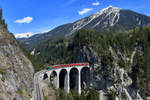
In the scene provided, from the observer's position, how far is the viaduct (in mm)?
84100

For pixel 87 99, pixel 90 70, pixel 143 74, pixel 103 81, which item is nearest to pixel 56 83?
pixel 87 99

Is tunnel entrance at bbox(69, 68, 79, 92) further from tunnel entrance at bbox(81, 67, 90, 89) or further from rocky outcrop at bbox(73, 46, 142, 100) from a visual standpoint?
rocky outcrop at bbox(73, 46, 142, 100)

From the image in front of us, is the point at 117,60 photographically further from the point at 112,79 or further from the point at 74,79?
the point at 74,79

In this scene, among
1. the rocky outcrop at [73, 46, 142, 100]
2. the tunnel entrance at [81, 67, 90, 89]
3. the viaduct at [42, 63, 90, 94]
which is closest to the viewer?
the viaduct at [42, 63, 90, 94]

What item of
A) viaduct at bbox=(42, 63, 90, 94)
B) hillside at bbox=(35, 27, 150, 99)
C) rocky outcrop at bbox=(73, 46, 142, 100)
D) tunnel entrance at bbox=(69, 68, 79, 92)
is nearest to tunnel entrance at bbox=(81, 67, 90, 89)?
viaduct at bbox=(42, 63, 90, 94)

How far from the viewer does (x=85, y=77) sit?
4060 inches

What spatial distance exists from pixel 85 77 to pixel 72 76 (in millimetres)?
9400

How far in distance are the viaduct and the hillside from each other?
6099 millimetres

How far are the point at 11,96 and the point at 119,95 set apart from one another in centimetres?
8164

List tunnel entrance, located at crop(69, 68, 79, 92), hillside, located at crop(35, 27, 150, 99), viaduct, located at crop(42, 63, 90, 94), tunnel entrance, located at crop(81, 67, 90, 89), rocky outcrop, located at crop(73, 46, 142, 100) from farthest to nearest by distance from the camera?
tunnel entrance, located at crop(81, 67, 90, 89)
hillside, located at crop(35, 27, 150, 99)
tunnel entrance, located at crop(69, 68, 79, 92)
rocky outcrop, located at crop(73, 46, 142, 100)
viaduct, located at crop(42, 63, 90, 94)

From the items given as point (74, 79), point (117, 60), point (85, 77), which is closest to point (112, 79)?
point (117, 60)

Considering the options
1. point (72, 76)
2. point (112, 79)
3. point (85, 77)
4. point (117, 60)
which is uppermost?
point (117, 60)

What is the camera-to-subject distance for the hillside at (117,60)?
322ft

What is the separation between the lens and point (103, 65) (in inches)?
3969
